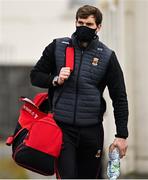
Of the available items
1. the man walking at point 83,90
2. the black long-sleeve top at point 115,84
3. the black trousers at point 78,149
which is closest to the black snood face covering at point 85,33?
the man walking at point 83,90

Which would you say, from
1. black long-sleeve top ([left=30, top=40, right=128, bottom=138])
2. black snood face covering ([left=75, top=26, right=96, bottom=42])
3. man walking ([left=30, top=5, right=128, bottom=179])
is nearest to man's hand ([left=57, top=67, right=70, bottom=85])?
man walking ([left=30, top=5, right=128, bottom=179])

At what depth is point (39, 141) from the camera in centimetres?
516

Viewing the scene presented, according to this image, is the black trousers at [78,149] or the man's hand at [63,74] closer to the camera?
the man's hand at [63,74]

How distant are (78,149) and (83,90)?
1.39ft

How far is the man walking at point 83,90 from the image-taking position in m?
5.16

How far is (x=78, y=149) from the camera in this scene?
17.3ft

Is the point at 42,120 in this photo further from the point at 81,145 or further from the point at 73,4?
the point at 73,4

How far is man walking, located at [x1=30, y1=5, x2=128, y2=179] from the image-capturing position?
16.9ft

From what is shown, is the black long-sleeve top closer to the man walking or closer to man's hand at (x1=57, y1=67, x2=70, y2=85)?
the man walking

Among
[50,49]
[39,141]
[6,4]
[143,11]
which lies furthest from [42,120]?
[6,4]

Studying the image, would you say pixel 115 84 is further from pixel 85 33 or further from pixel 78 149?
pixel 78 149

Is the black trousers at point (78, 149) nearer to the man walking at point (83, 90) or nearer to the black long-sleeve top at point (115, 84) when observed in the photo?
the man walking at point (83, 90)

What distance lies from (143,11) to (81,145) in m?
4.67

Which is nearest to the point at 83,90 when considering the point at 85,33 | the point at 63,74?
the point at 63,74
